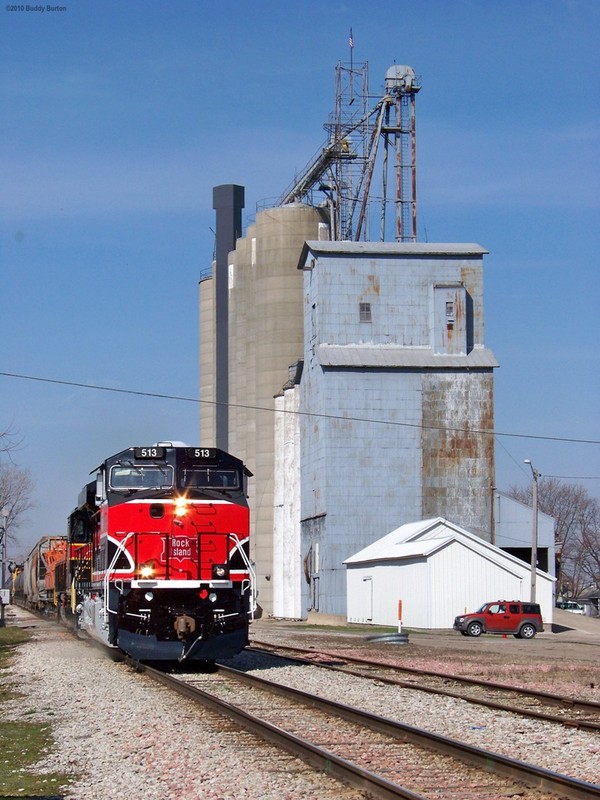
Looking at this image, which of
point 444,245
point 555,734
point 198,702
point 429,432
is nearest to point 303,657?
point 198,702

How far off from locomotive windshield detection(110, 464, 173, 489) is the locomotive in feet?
0.06

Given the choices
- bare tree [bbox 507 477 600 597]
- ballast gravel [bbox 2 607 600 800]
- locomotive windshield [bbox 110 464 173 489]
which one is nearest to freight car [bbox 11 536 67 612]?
locomotive windshield [bbox 110 464 173 489]

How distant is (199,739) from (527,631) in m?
34.9

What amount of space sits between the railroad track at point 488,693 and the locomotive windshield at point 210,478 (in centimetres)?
449

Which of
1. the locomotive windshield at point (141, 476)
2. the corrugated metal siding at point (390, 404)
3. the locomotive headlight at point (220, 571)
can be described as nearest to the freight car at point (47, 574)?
the corrugated metal siding at point (390, 404)

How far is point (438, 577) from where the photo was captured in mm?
49031

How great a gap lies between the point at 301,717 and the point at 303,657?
12.6 m

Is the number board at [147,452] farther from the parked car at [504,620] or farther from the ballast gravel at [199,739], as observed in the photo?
the parked car at [504,620]

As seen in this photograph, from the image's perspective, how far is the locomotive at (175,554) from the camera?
19.8 meters

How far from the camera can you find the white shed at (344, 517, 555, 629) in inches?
1929

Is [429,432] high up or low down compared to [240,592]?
up

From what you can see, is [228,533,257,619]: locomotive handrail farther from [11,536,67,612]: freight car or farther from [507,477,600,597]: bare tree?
[507,477,600,597]: bare tree

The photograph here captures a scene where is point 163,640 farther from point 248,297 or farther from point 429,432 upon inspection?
point 248,297

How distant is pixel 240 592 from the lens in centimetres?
2033
